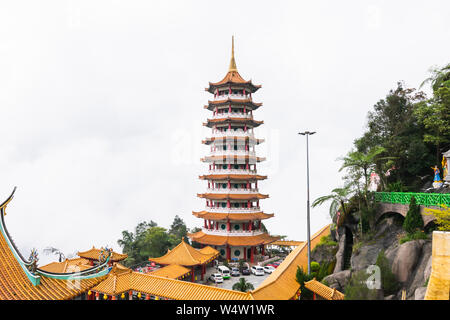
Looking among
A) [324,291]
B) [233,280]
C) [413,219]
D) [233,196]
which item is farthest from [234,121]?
[324,291]

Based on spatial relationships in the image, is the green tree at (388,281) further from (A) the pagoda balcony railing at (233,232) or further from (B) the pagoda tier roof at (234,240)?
(A) the pagoda balcony railing at (233,232)

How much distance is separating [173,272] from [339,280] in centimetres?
1344

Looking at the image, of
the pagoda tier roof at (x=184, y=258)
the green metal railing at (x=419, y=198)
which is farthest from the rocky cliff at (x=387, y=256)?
the pagoda tier roof at (x=184, y=258)

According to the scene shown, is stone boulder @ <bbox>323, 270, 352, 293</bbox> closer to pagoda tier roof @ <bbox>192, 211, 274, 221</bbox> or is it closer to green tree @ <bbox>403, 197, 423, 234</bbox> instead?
green tree @ <bbox>403, 197, 423, 234</bbox>

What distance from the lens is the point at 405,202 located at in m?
18.6

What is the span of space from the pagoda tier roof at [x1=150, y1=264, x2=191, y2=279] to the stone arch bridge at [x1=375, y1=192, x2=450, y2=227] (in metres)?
16.6

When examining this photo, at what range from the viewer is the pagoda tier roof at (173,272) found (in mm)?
23250

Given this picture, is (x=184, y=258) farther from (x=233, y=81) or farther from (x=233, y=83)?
(x=233, y=81)

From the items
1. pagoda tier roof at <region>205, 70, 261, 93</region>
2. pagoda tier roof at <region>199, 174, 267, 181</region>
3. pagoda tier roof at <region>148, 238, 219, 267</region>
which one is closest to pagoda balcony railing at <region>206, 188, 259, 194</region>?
pagoda tier roof at <region>199, 174, 267, 181</region>

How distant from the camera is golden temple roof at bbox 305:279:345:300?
16.7 metres
